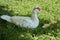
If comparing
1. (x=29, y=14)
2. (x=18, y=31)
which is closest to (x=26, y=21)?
(x=18, y=31)

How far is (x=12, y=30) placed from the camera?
5977 mm

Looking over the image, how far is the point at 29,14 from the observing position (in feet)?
22.9

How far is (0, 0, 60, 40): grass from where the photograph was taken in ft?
19.2

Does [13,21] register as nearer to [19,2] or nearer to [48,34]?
[48,34]

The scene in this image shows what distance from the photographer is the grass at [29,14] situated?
19.2 ft

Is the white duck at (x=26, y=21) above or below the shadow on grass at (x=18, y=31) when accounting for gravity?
above

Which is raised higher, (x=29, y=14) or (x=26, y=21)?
(x=26, y=21)

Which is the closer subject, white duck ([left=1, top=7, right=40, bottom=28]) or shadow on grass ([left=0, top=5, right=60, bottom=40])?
shadow on grass ([left=0, top=5, right=60, bottom=40])

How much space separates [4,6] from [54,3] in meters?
1.49

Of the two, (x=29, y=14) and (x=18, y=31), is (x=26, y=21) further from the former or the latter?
(x=29, y=14)

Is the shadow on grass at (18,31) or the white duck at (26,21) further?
the white duck at (26,21)

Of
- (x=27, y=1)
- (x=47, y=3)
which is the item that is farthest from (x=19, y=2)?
(x=47, y=3)

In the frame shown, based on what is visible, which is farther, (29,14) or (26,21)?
(29,14)

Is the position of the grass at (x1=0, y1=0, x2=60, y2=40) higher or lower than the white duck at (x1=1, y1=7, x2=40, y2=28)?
lower
